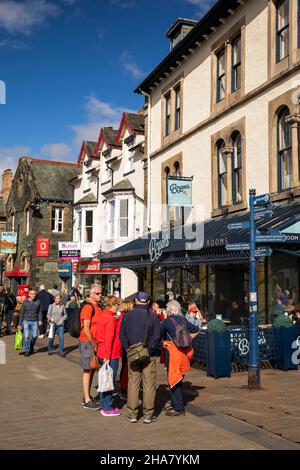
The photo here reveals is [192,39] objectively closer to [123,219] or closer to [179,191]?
[179,191]

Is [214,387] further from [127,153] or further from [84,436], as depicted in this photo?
[127,153]

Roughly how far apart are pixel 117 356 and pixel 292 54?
956 cm

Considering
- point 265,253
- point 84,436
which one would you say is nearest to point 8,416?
point 84,436

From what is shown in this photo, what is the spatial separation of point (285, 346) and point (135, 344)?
196 inches

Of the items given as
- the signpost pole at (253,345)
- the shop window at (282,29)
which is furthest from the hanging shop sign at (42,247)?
the signpost pole at (253,345)

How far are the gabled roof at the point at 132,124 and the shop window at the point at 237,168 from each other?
8832mm

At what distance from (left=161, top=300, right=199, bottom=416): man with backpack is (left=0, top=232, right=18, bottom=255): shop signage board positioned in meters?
28.7

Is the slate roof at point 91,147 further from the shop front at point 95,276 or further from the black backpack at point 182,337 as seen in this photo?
the black backpack at point 182,337

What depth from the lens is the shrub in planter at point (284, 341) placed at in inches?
423

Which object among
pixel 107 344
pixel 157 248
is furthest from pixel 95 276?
pixel 107 344

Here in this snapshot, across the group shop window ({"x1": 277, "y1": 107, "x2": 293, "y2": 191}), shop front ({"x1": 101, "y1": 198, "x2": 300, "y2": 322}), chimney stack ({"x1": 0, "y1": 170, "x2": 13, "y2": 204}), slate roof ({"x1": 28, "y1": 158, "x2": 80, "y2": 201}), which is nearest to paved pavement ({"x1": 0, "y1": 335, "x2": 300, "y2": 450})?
shop front ({"x1": 101, "y1": 198, "x2": 300, "y2": 322})

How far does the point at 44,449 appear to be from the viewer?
5.74 m

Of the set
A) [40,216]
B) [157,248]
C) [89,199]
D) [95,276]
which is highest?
[89,199]

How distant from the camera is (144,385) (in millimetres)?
7125
